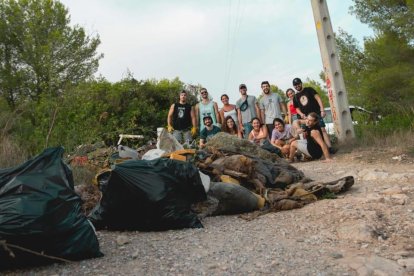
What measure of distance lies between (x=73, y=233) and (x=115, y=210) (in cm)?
87

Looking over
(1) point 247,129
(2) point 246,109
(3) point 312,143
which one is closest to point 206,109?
(2) point 246,109

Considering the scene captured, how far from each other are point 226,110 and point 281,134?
132cm

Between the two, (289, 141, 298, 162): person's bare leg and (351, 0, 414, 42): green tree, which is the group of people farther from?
(351, 0, 414, 42): green tree

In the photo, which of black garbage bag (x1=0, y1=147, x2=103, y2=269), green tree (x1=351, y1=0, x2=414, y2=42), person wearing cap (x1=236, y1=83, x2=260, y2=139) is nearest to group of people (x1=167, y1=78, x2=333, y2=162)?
person wearing cap (x1=236, y1=83, x2=260, y2=139)

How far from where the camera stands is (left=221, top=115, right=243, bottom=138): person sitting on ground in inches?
375

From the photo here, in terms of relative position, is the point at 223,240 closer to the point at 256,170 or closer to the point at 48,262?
the point at 48,262

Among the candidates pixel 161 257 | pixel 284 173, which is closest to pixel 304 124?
pixel 284 173

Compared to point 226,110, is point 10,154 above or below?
below

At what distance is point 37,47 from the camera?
26.1 metres

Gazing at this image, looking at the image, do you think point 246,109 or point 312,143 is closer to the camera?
point 312,143

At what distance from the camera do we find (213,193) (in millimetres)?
4828

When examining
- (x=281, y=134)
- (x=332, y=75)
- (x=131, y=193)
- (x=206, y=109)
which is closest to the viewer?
(x=131, y=193)

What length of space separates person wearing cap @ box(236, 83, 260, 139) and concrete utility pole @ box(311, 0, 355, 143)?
2.09m

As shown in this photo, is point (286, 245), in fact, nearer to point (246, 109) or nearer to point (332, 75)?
point (246, 109)
